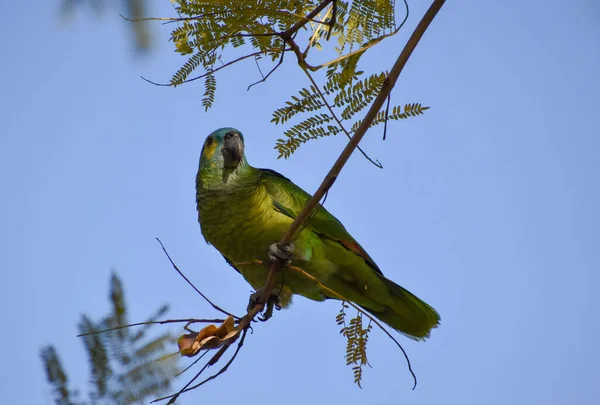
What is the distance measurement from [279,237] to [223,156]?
0.66m

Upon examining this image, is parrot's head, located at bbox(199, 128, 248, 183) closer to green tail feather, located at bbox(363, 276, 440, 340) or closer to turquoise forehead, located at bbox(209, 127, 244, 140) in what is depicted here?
turquoise forehead, located at bbox(209, 127, 244, 140)

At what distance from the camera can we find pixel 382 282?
4.09 m

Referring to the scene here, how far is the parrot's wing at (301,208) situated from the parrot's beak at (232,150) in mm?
227

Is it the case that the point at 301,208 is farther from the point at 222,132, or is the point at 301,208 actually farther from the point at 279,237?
the point at 222,132

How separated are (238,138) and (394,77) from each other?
1937mm

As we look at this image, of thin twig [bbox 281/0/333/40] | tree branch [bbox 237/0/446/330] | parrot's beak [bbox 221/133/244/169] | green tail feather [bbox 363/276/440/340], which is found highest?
parrot's beak [bbox 221/133/244/169]

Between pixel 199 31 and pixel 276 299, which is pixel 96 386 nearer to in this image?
pixel 276 299

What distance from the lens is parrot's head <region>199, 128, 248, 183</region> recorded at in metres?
3.90

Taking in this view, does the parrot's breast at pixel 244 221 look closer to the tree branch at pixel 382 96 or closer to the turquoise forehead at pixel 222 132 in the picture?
the turquoise forehead at pixel 222 132

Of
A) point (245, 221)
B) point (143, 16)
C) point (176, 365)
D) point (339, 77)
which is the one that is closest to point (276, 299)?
point (245, 221)

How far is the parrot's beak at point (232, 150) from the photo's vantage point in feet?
12.8

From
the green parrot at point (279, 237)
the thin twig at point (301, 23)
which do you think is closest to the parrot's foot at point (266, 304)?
the green parrot at point (279, 237)

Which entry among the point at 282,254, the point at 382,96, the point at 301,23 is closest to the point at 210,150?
the point at 282,254

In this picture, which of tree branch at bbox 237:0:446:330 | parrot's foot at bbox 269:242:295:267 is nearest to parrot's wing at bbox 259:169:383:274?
parrot's foot at bbox 269:242:295:267
